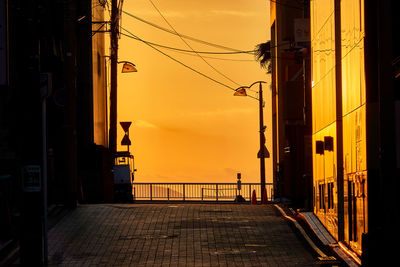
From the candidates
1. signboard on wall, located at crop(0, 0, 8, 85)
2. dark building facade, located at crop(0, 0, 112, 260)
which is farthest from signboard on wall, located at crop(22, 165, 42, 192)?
signboard on wall, located at crop(0, 0, 8, 85)

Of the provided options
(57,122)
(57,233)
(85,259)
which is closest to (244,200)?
(57,122)

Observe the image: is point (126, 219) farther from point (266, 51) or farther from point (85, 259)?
point (266, 51)

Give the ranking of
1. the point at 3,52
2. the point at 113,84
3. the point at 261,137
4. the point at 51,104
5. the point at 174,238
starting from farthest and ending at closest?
the point at 261,137 < the point at 113,84 < the point at 51,104 < the point at 174,238 < the point at 3,52

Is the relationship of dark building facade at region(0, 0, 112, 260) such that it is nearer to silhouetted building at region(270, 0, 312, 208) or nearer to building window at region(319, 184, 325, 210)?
building window at region(319, 184, 325, 210)

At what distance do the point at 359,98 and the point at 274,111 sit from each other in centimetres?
3509

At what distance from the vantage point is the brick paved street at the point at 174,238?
18.6m

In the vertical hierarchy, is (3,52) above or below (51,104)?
above

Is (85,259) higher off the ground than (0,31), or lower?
lower

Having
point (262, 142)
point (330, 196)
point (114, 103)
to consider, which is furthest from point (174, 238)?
point (262, 142)

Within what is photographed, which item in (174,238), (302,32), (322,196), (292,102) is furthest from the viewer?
(292,102)

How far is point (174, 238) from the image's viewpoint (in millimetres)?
21500

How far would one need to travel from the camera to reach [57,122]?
3294 cm

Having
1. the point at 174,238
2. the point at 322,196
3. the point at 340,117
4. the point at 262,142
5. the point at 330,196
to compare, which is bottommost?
the point at 174,238

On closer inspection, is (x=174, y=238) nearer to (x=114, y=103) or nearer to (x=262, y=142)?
(x=114, y=103)
